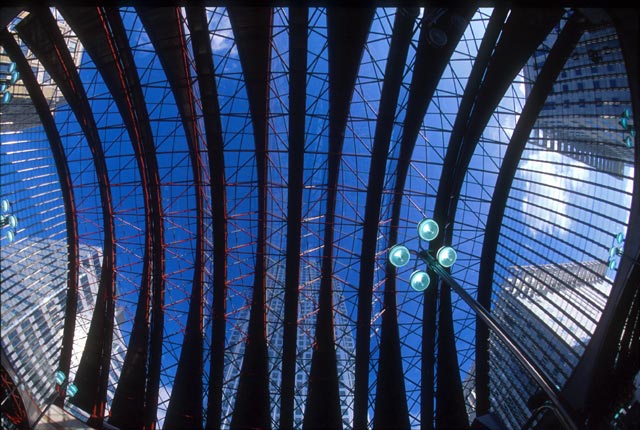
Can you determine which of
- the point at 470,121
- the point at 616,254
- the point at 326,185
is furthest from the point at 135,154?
the point at 616,254

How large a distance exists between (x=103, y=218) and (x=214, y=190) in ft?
24.8

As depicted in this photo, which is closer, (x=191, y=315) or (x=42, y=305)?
(x=42, y=305)

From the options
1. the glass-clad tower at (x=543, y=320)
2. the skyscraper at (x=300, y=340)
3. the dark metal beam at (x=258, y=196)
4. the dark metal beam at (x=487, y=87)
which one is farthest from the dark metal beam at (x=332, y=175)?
the glass-clad tower at (x=543, y=320)

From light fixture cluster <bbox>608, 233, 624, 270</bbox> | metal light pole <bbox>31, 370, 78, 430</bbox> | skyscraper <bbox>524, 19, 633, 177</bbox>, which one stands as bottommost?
metal light pole <bbox>31, 370, 78, 430</bbox>

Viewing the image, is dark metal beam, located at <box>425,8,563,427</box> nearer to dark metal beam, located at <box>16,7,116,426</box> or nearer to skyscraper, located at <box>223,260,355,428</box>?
skyscraper, located at <box>223,260,355,428</box>

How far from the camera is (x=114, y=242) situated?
77.6ft

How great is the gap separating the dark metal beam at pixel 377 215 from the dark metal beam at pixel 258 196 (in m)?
5.03

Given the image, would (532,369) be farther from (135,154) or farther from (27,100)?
(27,100)

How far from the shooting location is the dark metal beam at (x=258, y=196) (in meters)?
16.2

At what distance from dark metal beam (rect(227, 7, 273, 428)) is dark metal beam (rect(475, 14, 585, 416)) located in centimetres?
1174

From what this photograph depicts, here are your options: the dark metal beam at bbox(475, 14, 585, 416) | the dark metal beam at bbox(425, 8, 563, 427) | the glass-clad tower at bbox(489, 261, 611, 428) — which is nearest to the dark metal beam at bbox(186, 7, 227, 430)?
the dark metal beam at bbox(425, 8, 563, 427)

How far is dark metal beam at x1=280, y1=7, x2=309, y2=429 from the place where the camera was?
15430 millimetres

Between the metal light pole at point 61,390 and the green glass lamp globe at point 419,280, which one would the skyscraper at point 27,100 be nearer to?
the metal light pole at point 61,390

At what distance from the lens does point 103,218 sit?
23125 millimetres
